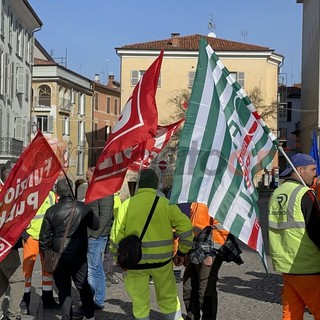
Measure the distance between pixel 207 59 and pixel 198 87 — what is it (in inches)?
10.4

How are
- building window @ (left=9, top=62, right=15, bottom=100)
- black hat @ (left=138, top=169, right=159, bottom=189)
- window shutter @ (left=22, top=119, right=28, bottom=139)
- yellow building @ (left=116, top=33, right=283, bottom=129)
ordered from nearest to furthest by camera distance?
black hat @ (left=138, top=169, right=159, bottom=189)
building window @ (left=9, top=62, right=15, bottom=100)
window shutter @ (left=22, top=119, right=28, bottom=139)
yellow building @ (left=116, top=33, right=283, bottom=129)

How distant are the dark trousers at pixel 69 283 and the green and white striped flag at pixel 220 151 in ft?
8.00

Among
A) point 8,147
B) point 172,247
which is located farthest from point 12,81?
point 172,247

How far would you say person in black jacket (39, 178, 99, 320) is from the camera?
7.64 meters

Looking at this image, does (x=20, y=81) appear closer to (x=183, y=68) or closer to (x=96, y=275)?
(x=183, y=68)

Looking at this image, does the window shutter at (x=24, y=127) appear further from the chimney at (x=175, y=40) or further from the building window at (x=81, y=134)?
the building window at (x=81, y=134)

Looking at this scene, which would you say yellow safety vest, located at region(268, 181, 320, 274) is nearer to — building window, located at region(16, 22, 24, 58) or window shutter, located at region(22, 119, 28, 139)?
building window, located at region(16, 22, 24, 58)

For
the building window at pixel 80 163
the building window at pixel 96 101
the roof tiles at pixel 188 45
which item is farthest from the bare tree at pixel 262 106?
the building window at pixel 96 101

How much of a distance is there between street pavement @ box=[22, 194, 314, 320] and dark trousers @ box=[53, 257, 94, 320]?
81 centimetres

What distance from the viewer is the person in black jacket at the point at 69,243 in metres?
7.64

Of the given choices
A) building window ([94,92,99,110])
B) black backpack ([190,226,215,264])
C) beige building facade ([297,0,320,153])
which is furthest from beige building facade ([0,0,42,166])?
black backpack ([190,226,215,264])

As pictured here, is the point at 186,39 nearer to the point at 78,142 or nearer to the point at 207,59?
the point at 78,142

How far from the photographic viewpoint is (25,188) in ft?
23.4

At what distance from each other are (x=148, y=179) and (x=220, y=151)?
3.49ft
